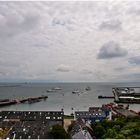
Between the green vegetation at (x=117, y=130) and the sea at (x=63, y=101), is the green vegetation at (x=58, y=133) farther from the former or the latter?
the sea at (x=63, y=101)

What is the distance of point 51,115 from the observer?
83.8ft

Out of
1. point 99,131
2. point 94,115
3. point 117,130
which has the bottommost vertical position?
point 99,131

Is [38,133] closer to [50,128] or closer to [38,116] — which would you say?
[50,128]

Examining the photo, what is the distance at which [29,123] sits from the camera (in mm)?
21234

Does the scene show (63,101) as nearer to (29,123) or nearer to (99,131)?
(29,123)

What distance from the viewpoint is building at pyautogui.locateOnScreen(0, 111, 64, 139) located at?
17641mm

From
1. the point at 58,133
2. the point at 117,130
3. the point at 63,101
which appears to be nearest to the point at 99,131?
the point at 117,130

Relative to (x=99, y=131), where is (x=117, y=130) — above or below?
above

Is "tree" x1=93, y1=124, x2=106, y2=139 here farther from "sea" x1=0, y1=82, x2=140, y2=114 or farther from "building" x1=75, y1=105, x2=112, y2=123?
"sea" x1=0, y1=82, x2=140, y2=114

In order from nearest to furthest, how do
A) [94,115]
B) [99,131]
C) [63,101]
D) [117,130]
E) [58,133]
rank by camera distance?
[58,133] < [117,130] < [99,131] < [94,115] < [63,101]

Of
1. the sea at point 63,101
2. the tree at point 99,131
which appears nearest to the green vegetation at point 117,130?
the tree at point 99,131

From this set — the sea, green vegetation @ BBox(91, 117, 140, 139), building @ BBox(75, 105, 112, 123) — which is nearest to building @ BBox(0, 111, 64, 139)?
building @ BBox(75, 105, 112, 123)

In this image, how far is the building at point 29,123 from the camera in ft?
57.9

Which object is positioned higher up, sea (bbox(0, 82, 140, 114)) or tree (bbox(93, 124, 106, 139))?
sea (bbox(0, 82, 140, 114))
